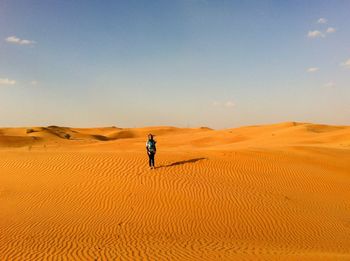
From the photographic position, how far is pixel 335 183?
16609mm

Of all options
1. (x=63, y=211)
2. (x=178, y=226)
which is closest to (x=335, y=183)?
(x=178, y=226)

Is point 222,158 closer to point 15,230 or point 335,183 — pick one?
point 335,183

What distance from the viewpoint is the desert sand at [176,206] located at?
27.5 feet

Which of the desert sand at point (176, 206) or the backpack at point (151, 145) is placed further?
the backpack at point (151, 145)

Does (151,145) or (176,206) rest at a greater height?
(151,145)

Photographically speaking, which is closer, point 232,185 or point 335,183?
point 232,185

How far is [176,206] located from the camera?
12.3 metres

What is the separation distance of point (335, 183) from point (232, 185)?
18.0 ft

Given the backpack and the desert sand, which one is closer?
the desert sand

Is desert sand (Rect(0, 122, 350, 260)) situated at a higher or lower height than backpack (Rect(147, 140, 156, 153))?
lower

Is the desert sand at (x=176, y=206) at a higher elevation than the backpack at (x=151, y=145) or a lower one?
lower

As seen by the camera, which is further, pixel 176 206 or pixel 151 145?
pixel 151 145

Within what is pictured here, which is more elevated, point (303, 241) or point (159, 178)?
point (159, 178)

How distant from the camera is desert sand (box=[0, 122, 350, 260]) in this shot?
27.5 ft
